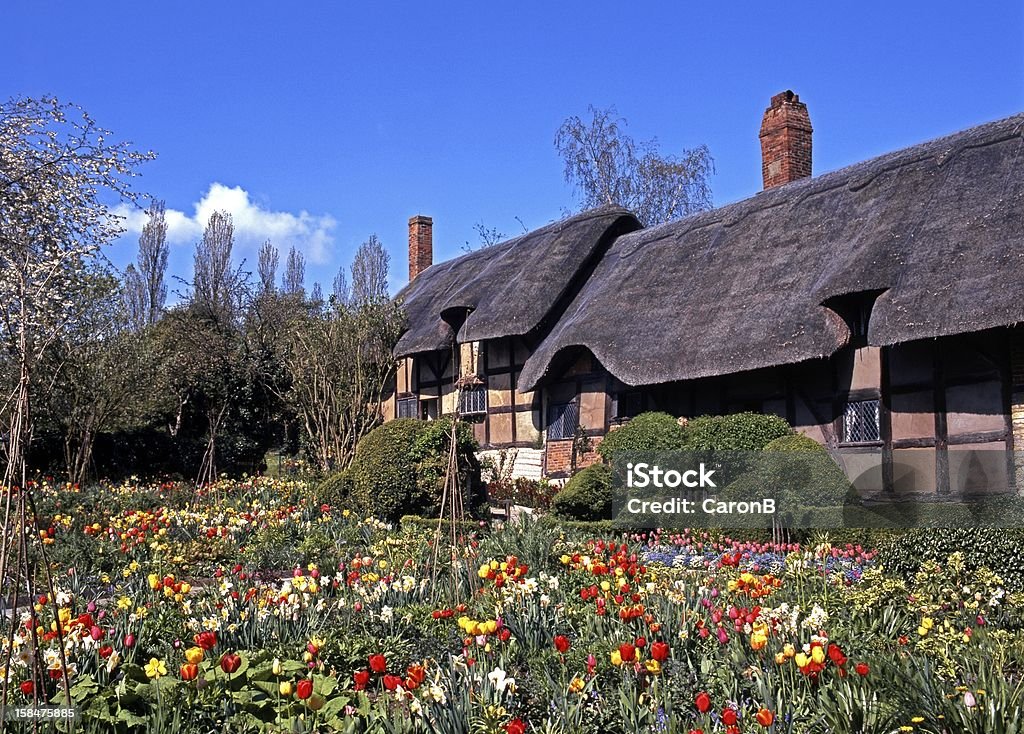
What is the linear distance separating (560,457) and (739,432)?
5.04m

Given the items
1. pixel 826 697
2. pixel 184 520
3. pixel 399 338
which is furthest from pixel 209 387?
pixel 826 697

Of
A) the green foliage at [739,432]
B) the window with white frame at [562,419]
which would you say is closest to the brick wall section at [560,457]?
the window with white frame at [562,419]

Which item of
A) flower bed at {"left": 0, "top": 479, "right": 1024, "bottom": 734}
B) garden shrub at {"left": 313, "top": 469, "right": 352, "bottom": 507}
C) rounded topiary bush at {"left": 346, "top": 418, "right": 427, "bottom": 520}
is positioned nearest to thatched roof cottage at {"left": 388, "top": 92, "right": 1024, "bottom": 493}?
rounded topiary bush at {"left": 346, "top": 418, "right": 427, "bottom": 520}

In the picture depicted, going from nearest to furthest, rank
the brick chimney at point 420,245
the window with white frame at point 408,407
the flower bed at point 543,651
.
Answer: the flower bed at point 543,651, the window with white frame at point 408,407, the brick chimney at point 420,245

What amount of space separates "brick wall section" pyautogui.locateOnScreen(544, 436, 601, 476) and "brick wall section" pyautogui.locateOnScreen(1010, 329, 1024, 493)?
6527mm

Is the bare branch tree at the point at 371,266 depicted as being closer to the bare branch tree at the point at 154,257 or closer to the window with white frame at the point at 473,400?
the bare branch tree at the point at 154,257

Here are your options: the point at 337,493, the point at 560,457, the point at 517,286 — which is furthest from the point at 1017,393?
the point at 517,286

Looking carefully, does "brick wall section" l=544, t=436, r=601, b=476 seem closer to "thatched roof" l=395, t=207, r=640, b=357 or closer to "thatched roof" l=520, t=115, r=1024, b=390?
"thatched roof" l=520, t=115, r=1024, b=390

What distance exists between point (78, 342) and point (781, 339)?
1125 centimetres

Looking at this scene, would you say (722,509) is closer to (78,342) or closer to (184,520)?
(184,520)

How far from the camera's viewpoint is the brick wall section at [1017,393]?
33.5 feet

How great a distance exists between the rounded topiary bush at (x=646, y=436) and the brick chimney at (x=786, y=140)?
23.9 ft

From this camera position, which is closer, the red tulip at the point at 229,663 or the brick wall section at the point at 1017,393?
the red tulip at the point at 229,663

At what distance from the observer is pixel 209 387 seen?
20.3 m
